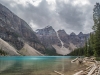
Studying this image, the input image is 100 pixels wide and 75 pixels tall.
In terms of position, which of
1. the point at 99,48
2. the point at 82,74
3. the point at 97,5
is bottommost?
the point at 82,74

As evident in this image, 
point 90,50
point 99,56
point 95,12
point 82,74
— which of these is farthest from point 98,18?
point 90,50

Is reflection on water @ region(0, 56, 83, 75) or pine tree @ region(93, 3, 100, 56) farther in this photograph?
pine tree @ region(93, 3, 100, 56)

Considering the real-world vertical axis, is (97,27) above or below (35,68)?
above

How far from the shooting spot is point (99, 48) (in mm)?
54500

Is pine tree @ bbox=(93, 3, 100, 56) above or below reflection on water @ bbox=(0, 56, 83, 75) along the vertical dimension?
above

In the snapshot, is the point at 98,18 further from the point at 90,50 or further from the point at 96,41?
the point at 90,50

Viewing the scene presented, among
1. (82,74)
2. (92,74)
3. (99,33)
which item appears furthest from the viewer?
(99,33)

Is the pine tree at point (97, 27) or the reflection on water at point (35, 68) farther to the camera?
the pine tree at point (97, 27)

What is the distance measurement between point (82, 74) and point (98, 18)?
31.9m

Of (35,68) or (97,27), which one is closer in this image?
(35,68)

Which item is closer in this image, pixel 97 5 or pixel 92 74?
pixel 92 74

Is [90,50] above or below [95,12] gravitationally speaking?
below

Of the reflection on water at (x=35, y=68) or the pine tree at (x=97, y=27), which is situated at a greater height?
the pine tree at (x=97, y=27)

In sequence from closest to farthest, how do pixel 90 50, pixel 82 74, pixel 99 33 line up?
pixel 82 74, pixel 99 33, pixel 90 50
